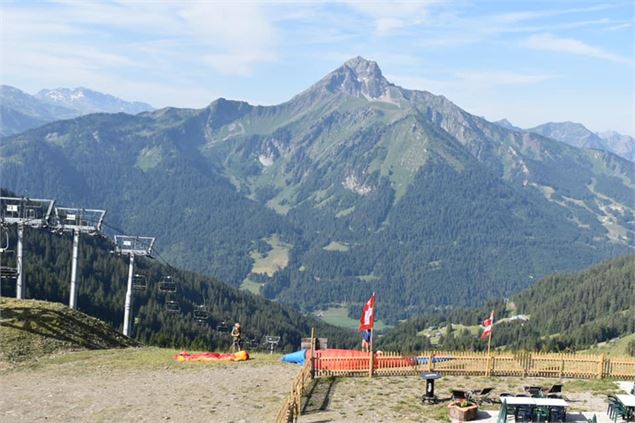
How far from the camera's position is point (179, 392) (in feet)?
129

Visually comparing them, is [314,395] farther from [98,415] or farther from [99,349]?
[99,349]

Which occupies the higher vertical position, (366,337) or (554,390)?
(366,337)

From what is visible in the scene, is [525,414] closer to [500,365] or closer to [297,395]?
[500,365]

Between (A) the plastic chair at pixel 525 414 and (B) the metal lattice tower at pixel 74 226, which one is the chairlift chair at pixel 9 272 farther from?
(A) the plastic chair at pixel 525 414

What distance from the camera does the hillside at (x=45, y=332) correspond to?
1937 inches

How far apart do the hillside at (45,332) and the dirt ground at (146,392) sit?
3466mm

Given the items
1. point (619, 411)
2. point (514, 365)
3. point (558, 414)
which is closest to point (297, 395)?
point (558, 414)

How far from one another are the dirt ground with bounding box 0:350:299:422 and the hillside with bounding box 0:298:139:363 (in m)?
3.47

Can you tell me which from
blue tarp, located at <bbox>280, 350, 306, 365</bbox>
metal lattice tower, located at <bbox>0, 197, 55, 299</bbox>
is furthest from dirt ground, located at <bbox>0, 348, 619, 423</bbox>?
metal lattice tower, located at <bbox>0, 197, 55, 299</bbox>

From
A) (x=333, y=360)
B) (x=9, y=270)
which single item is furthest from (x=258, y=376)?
(x=9, y=270)

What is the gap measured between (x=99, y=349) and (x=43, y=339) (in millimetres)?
4540

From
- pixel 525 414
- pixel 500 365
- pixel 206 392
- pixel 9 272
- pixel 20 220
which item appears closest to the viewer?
pixel 525 414

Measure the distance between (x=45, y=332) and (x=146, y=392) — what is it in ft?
57.2

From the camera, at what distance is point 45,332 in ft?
173
